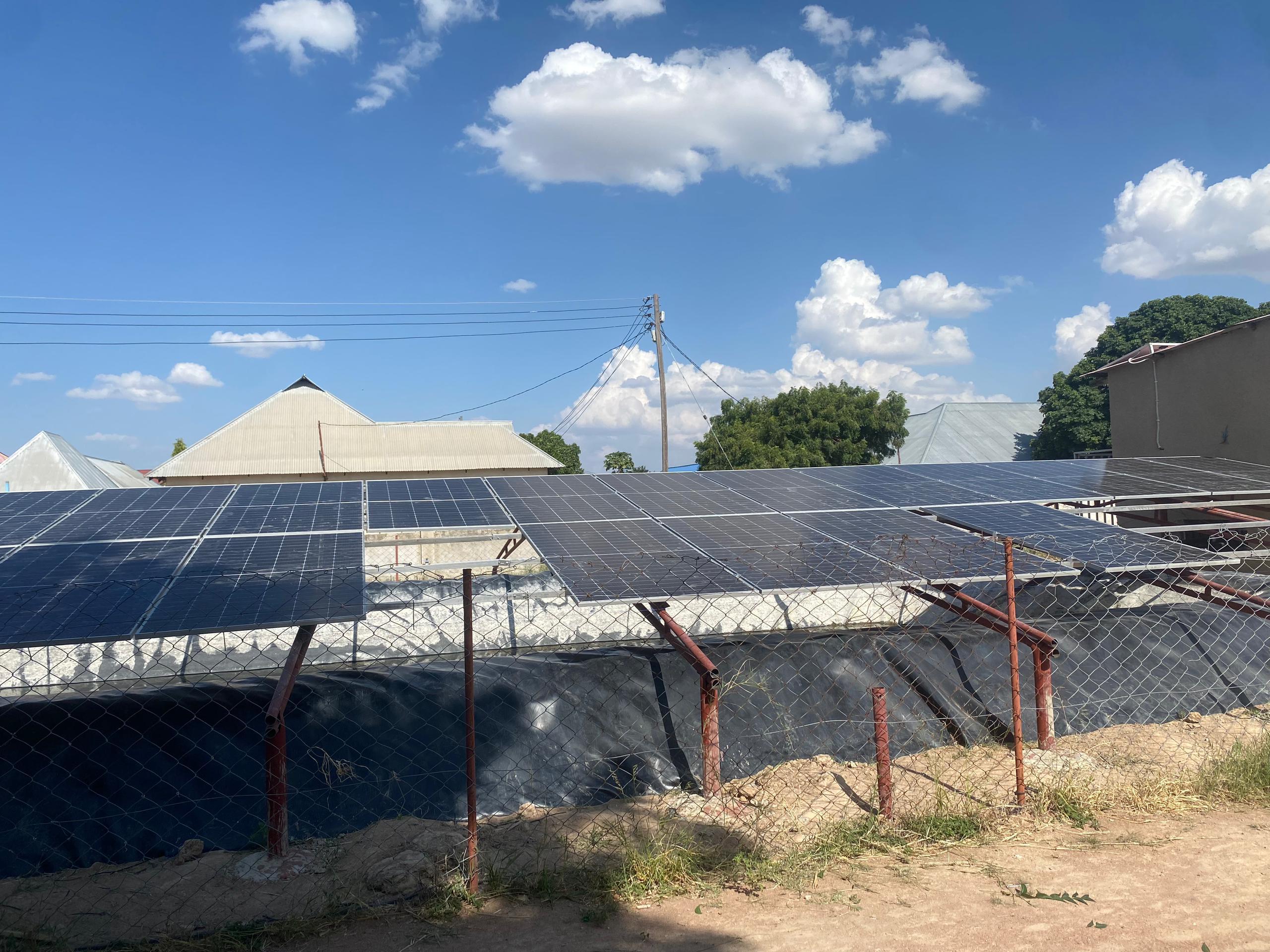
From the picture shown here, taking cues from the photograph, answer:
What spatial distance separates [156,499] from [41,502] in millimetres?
1152

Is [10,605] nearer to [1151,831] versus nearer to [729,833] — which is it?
[729,833]

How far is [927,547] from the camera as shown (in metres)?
7.04

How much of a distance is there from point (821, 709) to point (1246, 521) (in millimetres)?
6058

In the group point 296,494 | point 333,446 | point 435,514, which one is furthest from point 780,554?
point 333,446

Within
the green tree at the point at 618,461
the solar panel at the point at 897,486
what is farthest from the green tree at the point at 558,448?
the solar panel at the point at 897,486

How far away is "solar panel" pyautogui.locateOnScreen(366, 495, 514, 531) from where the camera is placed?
799 cm

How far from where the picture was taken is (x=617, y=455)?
157 ft

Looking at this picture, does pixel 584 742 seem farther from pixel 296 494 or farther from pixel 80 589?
pixel 296 494

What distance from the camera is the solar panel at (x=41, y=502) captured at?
886 cm

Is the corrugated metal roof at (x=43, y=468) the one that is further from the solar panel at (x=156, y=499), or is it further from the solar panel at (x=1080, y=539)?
the solar panel at (x=1080, y=539)

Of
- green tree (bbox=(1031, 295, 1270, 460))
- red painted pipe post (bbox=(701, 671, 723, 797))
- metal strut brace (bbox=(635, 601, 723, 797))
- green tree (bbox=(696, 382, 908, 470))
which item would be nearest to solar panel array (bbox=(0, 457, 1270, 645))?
metal strut brace (bbox=(635, 601, 723, 797))

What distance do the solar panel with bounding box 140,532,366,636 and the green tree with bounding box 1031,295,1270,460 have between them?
3769 cm

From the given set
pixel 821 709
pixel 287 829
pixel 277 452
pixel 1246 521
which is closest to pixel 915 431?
pixel 277 452

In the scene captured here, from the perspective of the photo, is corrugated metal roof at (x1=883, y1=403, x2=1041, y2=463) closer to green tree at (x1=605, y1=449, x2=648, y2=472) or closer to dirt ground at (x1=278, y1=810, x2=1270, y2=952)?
green tree at (x1=605, y1=449, x2=648, y2=472)
